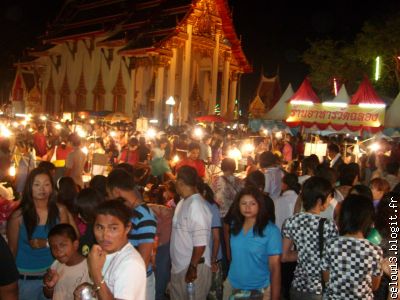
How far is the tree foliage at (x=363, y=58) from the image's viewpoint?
32.7 meters

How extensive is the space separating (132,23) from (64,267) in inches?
1368

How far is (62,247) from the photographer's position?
4.02 m

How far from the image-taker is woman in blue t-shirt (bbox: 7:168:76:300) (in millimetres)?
4355

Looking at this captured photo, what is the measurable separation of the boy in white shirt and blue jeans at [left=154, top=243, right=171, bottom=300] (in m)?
1.75

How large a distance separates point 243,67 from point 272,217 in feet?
122

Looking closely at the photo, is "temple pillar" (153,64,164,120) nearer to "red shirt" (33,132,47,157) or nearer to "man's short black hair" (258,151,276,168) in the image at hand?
"red shirt" (33,132,47,157)

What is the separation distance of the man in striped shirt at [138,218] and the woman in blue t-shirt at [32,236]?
1.98 ft

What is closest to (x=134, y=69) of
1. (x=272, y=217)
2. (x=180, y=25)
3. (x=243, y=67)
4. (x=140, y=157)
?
(x=180, y=25)

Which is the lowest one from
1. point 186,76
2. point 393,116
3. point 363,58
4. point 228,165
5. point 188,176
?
point 188,176

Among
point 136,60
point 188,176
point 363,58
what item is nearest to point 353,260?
point 188,176

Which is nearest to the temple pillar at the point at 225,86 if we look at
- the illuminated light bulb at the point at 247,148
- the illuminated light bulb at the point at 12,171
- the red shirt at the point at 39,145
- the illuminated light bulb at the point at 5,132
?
the illuminated light bulb at the point at 247,148

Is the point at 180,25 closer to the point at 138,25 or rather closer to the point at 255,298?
the point at 138,25

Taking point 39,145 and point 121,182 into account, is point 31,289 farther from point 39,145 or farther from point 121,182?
point 39,145

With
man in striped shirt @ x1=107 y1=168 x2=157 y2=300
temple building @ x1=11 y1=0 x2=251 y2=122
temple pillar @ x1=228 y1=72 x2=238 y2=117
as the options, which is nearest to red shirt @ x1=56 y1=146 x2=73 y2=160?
man in striped shirt @ x1=107 y1=168 x2=157 y2=300
